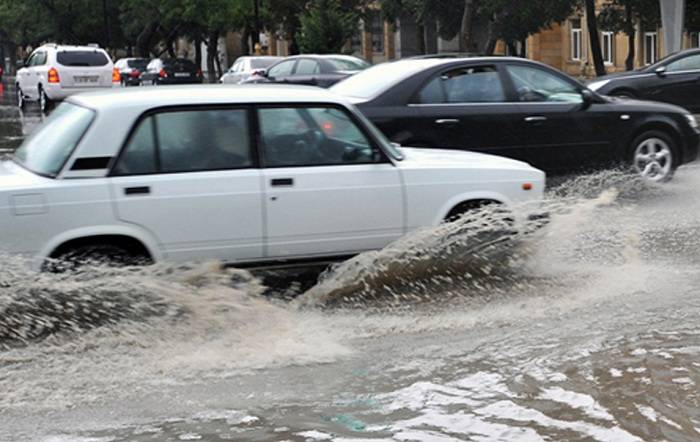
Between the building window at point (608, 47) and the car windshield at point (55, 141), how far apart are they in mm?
42912

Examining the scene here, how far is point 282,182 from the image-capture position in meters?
7.23

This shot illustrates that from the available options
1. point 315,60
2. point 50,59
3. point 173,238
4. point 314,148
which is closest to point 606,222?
point 314,148

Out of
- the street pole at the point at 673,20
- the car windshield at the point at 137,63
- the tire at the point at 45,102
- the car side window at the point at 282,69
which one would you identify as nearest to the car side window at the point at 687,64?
the car side window at the point at 282,69

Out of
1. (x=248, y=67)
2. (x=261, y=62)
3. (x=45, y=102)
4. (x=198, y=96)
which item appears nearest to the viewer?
(x=198, y=96)

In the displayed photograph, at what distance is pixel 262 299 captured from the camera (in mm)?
7133

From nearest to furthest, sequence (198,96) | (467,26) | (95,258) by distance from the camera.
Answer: (95,258) < (198,96) < (467,26)

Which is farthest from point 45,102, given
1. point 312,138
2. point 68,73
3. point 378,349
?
point 378,349

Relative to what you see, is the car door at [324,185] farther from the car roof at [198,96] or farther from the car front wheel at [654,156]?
the car front wheel at [654,156]

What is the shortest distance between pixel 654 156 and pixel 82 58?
2146 centimetres

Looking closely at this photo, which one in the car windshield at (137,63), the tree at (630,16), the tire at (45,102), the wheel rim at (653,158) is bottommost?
the wheel rim at (653,158)

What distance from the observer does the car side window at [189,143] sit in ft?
23.1

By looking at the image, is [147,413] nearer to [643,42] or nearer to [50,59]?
[50,59]

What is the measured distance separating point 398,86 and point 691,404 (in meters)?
6.23

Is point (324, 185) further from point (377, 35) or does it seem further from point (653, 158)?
point (377, 35)
